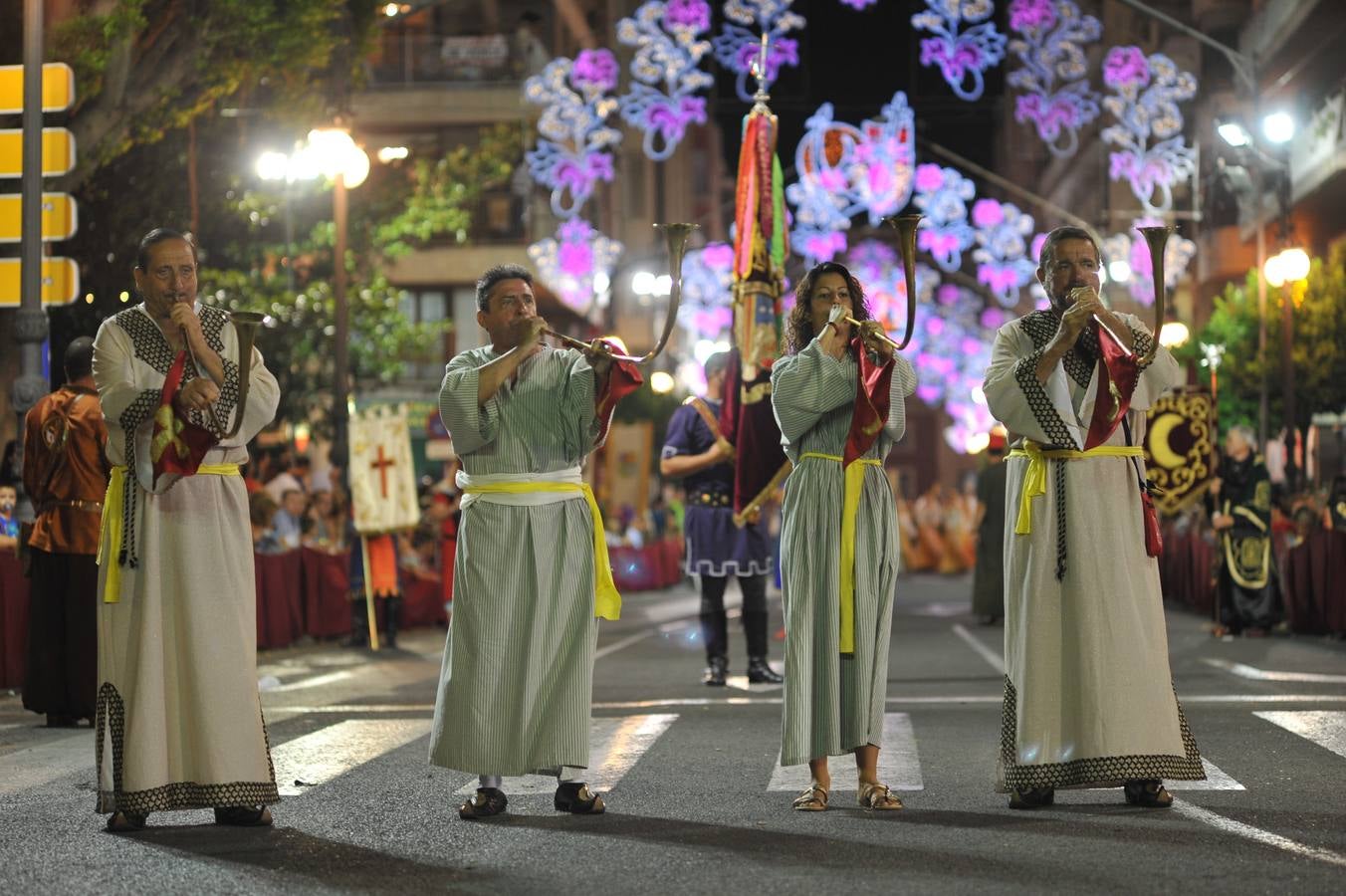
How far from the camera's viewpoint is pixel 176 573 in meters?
7.37

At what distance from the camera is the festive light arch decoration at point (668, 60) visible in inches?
1036

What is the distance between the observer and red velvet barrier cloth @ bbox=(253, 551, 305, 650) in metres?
17.7

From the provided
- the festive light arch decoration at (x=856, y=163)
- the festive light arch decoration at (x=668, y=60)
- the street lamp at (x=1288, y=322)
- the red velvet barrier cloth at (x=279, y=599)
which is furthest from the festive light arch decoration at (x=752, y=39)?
the red velvet barrier cloth at (x=279, y=599)

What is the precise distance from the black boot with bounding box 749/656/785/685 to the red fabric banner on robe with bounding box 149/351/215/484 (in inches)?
265

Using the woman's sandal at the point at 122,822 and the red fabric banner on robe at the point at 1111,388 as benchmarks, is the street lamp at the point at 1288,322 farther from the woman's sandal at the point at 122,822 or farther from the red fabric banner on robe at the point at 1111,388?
the woman's sandal at the point at 122,822

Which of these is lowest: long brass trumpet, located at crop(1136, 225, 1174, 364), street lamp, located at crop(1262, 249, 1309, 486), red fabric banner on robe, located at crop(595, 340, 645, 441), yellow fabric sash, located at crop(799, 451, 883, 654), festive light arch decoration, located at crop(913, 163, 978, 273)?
yellow fabric sash, located at crop(799, 451, 883, 654)

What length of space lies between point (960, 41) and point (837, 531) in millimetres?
18144

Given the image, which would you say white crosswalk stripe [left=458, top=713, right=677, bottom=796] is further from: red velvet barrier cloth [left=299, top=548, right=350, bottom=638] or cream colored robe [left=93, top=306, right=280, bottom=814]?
red velvet barrier cloth [left=299, top=548, right=350, bottom=638]

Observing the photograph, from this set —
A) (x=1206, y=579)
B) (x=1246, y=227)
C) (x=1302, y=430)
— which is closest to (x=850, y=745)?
(x=1206, y=579)

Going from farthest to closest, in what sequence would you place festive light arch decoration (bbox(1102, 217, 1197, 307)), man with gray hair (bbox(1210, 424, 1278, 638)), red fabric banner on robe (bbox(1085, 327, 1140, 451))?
festive light arch decoration (bbox(1102, 217, 1197, 307))
man with gray hair (bbox(1210, 424, 1278, 638))
red fabric banner on robe (bbox(1085, 327, 1140, 451))

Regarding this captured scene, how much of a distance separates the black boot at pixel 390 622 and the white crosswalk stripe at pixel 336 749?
309 inches

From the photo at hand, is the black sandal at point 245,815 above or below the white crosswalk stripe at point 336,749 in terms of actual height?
above

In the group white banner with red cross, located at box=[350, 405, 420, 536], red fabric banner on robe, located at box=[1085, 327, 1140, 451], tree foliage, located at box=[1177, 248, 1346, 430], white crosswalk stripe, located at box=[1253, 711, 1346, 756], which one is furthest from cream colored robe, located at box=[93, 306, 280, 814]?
tree foliage, located at box=[1177, 248, 1346, 430]

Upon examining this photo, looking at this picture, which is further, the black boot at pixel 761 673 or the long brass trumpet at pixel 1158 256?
the black boot at pixel 761 673
